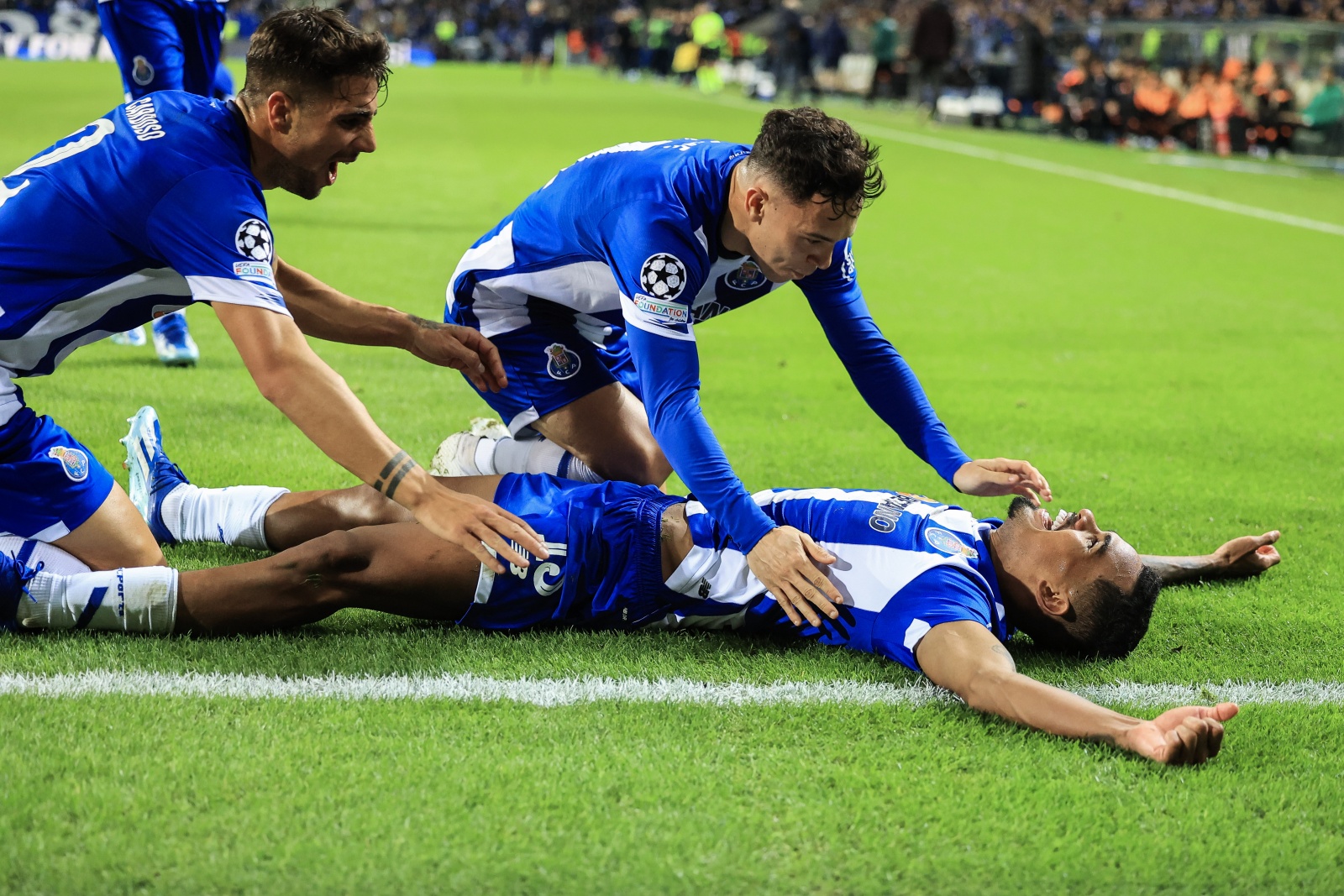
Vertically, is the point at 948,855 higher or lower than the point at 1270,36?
lower

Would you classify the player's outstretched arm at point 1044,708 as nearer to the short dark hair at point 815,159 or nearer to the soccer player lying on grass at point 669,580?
the soccer player lying on grass at point 669,580

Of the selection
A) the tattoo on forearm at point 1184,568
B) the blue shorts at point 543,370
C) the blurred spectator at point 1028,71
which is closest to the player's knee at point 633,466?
the blue shorts at point 543,370

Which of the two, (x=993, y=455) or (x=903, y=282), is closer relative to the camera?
(x=993, y=455)

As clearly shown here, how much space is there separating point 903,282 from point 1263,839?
797 centimetres

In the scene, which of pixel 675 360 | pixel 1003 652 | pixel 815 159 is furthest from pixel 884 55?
pixel 1003 652

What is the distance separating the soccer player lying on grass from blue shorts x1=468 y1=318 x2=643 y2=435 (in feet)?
2.75

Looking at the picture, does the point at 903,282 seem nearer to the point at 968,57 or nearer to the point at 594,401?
the point at 594,401

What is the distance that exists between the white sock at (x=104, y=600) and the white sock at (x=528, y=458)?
1.42 m

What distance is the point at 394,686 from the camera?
3238 mm

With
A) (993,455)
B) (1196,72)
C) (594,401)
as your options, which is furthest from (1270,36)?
(594,401)

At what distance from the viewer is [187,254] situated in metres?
3.12

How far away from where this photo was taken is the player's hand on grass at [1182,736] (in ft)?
9.53

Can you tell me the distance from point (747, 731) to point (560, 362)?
70.5 inches

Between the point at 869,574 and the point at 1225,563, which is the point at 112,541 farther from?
the point at 1225,563
